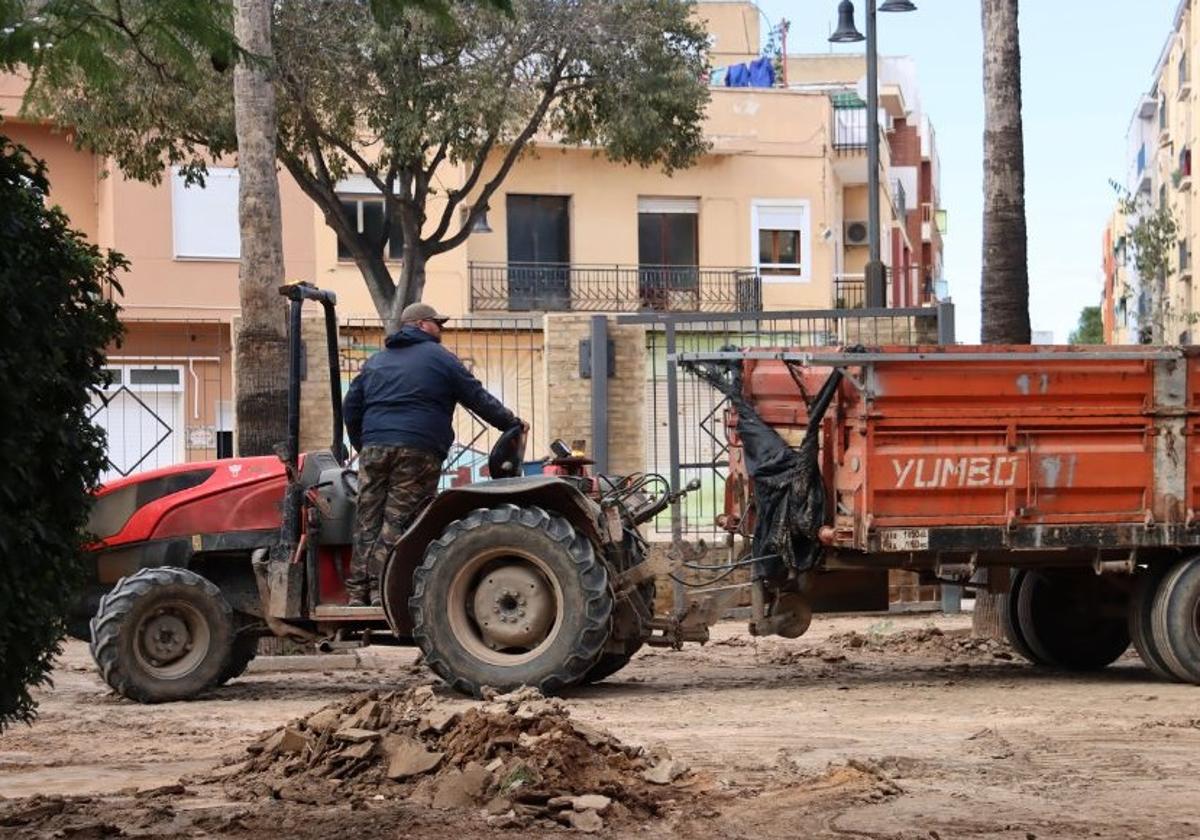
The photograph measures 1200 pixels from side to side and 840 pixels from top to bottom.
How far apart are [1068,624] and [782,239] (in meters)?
30.2

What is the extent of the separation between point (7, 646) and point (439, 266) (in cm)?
3301

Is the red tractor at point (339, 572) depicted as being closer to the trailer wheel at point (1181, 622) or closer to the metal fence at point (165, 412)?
the trailer wheel at point (1181, 622)

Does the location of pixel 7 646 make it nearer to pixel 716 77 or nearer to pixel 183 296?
pixel 183 296

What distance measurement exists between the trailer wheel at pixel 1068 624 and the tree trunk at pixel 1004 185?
10.3 feet

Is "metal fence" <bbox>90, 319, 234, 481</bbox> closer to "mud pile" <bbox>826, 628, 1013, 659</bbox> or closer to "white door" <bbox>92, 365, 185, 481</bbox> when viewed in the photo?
"white door" <bbox>92, 365, 185, 481</bbox>

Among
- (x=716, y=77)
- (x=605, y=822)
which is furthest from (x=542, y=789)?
(x=716, y=77)

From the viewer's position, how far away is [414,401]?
1159 cm

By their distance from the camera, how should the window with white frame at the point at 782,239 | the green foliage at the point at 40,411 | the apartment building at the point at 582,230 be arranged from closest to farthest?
the green foliage at the point at 40,411, the apartment building at the point at 582,230, the window with white frame at the point at 782,239

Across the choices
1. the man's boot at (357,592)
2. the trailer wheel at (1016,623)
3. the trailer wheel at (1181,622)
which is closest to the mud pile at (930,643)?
the trailer wheel at (1016,623)

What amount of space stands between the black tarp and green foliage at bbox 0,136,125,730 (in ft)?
17.6

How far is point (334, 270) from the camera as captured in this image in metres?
39.3

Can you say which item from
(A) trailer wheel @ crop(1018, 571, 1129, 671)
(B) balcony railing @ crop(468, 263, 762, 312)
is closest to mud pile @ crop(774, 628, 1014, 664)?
(A) trailer wheel @ crop(1018, 571, 1129, 671)

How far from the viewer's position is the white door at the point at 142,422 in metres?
21.8

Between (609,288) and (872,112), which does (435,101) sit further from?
(609,288)
